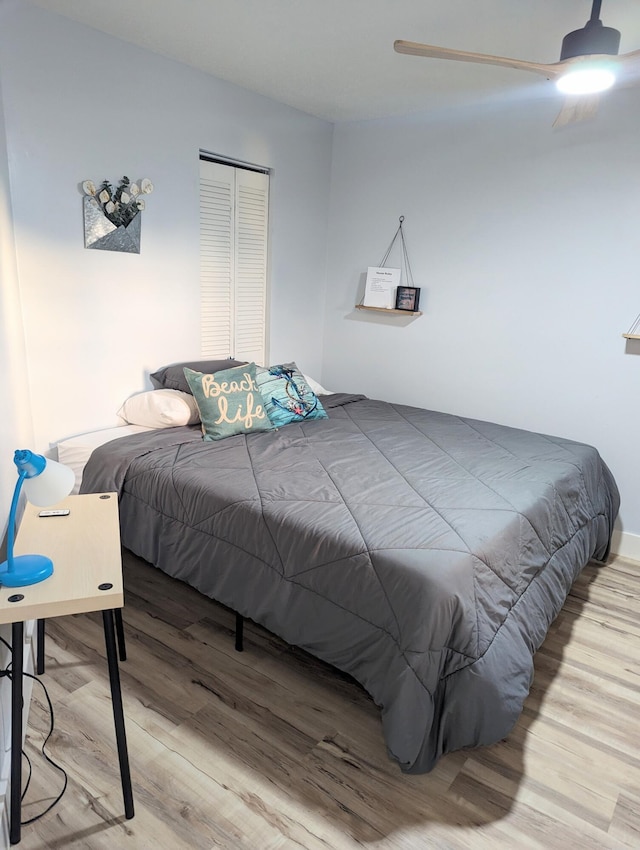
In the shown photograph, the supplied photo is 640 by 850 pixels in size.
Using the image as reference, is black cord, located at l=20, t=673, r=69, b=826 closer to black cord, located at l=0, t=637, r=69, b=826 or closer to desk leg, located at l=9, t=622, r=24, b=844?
black cord, located at l=0, t=637, r=69, b=826

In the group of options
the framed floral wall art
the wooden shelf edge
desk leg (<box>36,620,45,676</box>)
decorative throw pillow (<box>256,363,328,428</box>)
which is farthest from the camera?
the wooden shelf edge

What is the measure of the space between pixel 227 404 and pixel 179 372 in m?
0.45

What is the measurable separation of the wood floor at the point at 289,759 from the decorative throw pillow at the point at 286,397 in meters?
1.15

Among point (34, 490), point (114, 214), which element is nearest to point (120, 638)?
point (34, 490)

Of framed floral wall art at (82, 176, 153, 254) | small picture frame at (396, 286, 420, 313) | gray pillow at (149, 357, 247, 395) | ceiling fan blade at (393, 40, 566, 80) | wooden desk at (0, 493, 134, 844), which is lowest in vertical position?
wooden desk at (0, 493, 134, 844)

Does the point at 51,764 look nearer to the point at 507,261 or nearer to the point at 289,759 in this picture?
the point at 289,759

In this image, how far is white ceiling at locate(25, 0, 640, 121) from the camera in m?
2.14

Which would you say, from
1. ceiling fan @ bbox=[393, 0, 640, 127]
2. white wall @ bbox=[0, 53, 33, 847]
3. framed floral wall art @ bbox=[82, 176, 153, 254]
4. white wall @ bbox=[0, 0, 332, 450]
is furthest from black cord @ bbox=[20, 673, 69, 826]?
ceiling fan @ bbox=[393, 0, 640, 127]

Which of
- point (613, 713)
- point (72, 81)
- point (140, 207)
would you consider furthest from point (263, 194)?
point (613, 713)

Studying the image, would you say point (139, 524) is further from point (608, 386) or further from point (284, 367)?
point (608, 386)

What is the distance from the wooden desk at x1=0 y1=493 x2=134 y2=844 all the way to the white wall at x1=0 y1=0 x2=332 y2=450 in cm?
123

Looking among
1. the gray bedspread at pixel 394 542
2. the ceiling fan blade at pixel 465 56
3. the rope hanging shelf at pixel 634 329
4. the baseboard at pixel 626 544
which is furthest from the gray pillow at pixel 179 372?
the baseboard at pixel 626 544

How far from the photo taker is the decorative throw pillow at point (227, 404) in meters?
2.71

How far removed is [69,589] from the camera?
4.21 ft
